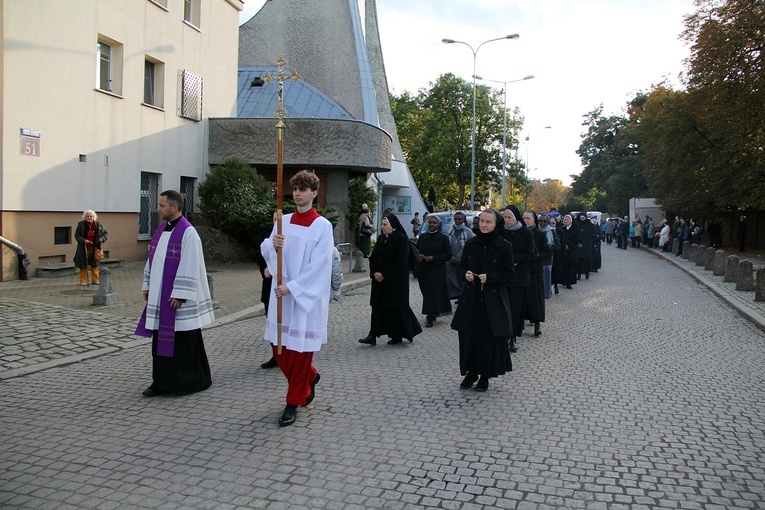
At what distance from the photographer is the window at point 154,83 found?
18.1m

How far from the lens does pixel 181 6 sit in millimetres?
18859

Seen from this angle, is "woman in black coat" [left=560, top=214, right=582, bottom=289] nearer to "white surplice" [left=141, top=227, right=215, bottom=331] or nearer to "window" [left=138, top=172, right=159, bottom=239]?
"window" [left=138, top=172, right=159, bottom=239]

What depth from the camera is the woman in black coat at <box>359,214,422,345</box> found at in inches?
347

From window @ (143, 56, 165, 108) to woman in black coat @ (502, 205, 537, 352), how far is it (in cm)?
1286

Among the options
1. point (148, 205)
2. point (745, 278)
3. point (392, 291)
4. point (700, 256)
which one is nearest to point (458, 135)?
point (700, 256)

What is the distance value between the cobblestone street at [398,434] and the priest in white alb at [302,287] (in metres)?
0.40

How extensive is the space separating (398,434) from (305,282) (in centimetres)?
139

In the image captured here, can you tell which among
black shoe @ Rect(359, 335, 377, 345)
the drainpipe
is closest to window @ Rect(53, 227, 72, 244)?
the drainpipe

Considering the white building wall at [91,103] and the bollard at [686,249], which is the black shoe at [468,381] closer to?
the white building wall at [91,103]

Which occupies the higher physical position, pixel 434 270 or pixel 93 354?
pixel 434 270

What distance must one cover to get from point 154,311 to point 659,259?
89.8 feet

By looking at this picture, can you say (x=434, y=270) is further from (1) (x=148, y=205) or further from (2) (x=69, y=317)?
(1) (x=148, y=205)

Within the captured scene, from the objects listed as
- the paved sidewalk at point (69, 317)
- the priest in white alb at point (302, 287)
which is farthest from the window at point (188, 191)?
the priest in white alb at point (302, 287)

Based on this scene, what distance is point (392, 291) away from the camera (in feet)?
29.2
